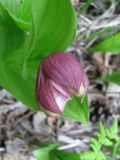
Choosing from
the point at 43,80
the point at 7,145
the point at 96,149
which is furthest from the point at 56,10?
the point at 7,145

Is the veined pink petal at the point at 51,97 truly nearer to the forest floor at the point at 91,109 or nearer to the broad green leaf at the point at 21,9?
the broad green leaf at the point at 21,9

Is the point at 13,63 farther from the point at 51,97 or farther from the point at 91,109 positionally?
the point at 91,109

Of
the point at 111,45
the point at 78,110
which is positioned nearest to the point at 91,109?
the point at 111,45

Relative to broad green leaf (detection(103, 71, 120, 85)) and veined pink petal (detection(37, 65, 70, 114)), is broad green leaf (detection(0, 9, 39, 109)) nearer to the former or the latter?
veined pink petal (detection(37, 65, 70, 114))

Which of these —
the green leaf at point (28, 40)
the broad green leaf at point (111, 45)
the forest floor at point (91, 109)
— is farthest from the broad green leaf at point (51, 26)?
the broad green leaf at point (111, 45)

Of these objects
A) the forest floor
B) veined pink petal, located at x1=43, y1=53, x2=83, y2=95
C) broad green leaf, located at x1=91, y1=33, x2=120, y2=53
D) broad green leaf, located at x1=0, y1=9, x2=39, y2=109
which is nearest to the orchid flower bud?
veined pink petal, located at x1=43, y1=53, x2=83, y2=95
